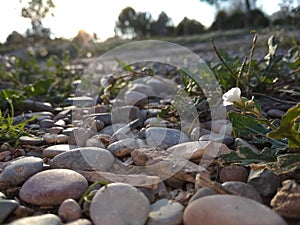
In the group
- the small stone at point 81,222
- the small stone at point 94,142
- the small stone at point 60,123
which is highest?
the small stone at point 60,123

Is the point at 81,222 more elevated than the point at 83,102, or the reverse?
the point at 83,102

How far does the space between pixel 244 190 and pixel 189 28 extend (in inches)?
1055

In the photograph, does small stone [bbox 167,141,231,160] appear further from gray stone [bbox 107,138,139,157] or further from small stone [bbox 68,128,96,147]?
small stone [bbox 68,128,96,147]

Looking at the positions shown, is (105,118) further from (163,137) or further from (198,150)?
(198,150)

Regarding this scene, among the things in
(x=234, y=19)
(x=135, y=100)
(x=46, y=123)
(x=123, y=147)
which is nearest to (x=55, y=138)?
(x=46, y=123)

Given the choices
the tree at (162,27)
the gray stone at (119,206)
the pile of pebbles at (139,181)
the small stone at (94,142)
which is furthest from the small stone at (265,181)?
the tree at (162,27)

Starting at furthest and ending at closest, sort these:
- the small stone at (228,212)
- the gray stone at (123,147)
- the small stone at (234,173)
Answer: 1. the gray stone at (123,147)
2. the small stone at (234,173)
3. the small stone at (228,212)

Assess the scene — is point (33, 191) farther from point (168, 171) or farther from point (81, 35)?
point (81, 35)

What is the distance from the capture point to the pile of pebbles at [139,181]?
1.13 m

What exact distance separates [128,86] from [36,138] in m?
1.56

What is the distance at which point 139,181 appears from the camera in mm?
1413

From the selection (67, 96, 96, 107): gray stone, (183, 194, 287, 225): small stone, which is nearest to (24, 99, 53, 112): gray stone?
(67, 96, 96, 107): gray stone

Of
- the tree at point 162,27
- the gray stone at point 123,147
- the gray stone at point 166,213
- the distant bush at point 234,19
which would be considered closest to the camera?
the gray stone at point 166,213

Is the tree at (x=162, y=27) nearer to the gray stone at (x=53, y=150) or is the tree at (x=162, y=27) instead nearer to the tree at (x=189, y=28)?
the tree at (x=189, y=28)
